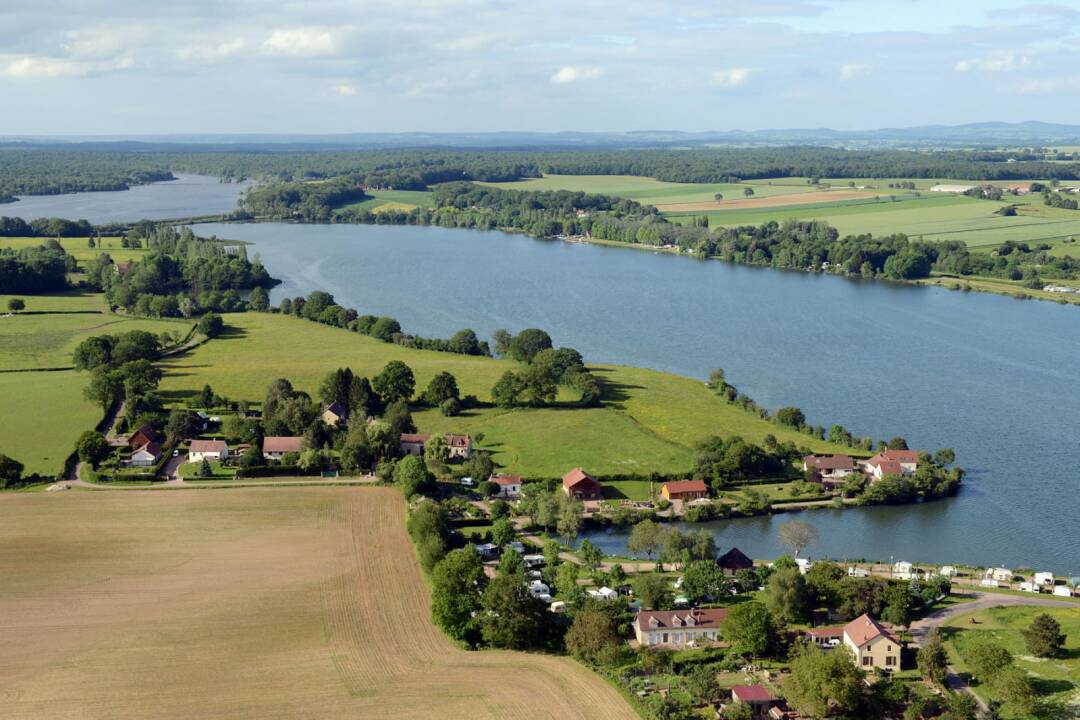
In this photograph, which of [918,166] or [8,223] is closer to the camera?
[8,223]

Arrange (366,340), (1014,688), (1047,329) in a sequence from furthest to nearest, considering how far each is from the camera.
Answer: (1047,329), (366,340), (1014,688)

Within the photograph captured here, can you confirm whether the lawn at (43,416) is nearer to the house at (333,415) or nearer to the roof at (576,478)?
the house at (333,415)

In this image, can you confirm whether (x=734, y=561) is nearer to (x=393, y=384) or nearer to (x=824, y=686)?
(x=824, y=686)

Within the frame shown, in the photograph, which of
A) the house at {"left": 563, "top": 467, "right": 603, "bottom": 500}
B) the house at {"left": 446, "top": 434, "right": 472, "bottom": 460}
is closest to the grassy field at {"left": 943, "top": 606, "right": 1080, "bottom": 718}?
the house at {"left": 563, "top": 467, "right": 603, "bottom": 500}

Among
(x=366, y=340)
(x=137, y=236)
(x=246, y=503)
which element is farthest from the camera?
(x=137, y=236)

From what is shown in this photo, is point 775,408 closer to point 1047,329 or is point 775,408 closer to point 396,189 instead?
point 1047,329

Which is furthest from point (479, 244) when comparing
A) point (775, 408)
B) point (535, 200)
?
point (775, 408)

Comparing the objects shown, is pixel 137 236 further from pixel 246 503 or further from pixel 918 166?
pixel 918 166

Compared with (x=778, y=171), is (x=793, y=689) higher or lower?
lower
